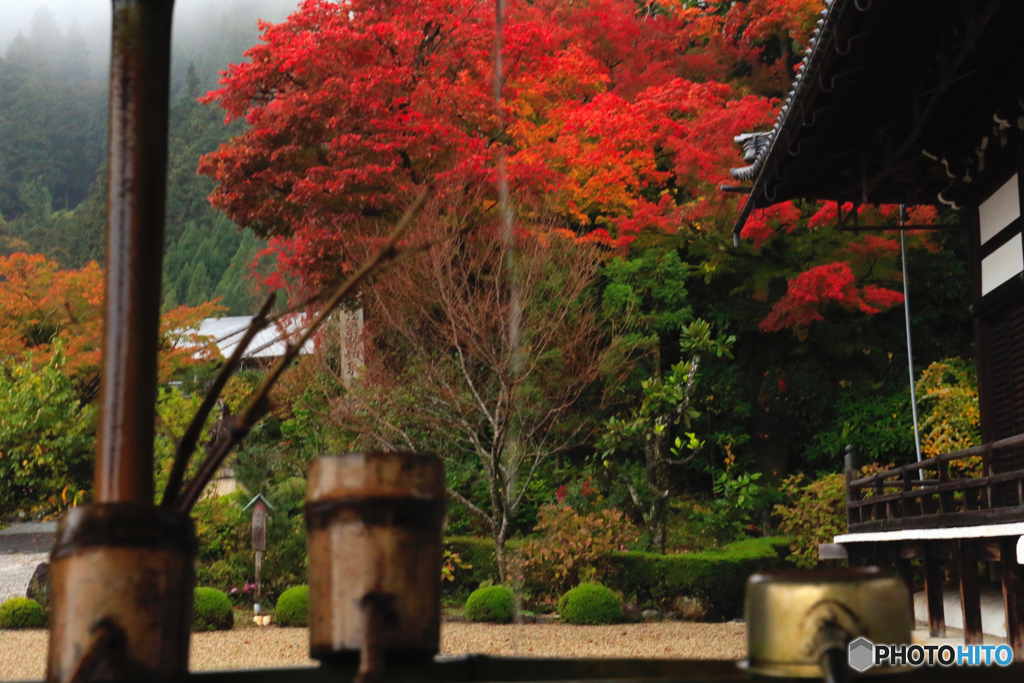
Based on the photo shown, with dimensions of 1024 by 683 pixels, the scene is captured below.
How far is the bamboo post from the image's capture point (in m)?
0.72

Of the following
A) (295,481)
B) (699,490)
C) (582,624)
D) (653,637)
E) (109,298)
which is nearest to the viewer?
(109,298)

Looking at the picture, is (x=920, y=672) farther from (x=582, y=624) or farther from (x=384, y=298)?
(x=384, y=298)

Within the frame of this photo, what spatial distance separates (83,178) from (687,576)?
31.9 m

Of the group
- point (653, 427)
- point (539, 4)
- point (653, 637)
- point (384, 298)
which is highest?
point (539, 4)

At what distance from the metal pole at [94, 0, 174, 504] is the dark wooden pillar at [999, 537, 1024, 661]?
18.2 ft

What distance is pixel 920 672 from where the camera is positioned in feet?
2.60

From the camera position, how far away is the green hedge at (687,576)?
1100cm

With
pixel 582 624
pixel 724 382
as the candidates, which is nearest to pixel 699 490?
pixel 724 382

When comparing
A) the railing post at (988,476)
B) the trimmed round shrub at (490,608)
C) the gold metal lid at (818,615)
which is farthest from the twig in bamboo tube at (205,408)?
the trimmed round shrub at (490,608)

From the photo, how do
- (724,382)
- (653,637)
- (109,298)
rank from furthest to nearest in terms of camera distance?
(724,382) < (653,637) < (109,298)

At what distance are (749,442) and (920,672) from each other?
1397 cm

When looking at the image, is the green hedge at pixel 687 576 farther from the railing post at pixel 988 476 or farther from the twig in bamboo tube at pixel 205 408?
the twig in bamboo tube at pixel 205 408

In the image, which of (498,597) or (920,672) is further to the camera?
(498,597)

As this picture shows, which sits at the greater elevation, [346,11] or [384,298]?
[346,11]
